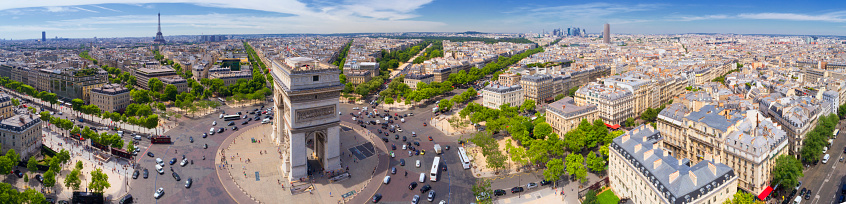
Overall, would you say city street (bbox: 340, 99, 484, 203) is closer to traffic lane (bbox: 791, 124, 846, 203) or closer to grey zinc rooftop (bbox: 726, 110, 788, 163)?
grey zinc rooftop (bbox: 726, 110, 788, 163)

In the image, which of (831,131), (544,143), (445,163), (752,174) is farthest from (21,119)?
(831,131)

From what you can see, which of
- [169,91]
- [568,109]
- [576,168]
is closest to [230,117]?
[169,91]

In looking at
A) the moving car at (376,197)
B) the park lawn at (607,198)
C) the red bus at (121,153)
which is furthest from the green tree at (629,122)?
the red bus at (121,153)

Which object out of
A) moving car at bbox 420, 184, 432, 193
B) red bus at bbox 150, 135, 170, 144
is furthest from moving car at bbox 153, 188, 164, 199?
moving car at bbox 420, 184, 432, 193

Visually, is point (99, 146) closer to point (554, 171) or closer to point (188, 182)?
point (188, 182)

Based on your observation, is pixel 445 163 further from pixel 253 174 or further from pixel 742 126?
pixel 742 126
